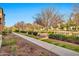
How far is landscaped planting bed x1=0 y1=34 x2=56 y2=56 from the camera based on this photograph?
2670 mm

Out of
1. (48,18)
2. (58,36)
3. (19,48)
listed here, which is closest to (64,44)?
(58,36)

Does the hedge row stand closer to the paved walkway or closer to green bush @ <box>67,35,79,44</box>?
green bush @ <box>67,35,79,44</box>

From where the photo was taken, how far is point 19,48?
2693mm

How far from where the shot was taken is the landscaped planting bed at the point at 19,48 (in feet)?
8.76

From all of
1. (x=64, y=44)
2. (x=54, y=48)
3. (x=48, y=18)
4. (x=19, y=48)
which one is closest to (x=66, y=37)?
(x=64, y=44)

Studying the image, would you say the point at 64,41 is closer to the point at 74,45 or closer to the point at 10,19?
the point at 74,45

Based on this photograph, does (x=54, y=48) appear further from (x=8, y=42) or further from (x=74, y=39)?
(x=8, y=42)

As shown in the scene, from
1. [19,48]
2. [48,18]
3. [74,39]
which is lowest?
[19,48]

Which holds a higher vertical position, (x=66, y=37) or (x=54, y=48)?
(x=66, y=37)

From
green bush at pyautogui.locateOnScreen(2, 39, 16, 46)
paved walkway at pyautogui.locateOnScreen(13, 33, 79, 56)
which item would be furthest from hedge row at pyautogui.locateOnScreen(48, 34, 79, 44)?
green bush at pyautogui.locateOnScreen(2, 39, 16, 46)

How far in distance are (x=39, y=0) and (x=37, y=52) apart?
1.97ft

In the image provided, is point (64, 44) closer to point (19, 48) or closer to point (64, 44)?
point (64, 44)

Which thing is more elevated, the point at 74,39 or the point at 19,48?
the point at 74,39

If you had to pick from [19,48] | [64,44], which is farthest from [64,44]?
[19,48]
